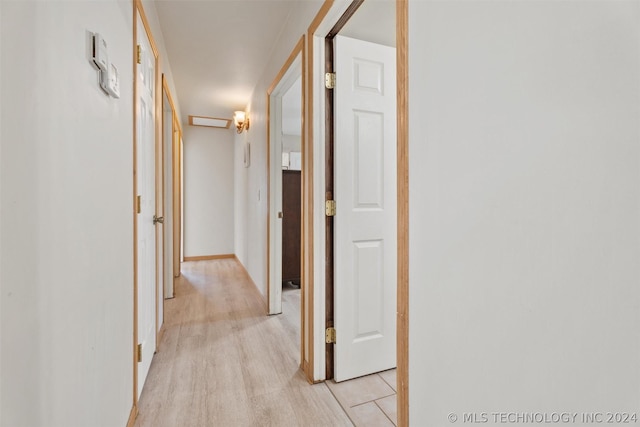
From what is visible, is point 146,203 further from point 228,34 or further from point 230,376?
point 228,34

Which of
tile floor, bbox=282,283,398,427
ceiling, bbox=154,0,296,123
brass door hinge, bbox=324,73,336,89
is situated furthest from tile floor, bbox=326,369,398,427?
ceiling, bbox=154,0,296,123

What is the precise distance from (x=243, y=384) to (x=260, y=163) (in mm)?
2161

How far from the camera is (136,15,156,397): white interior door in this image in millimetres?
1724

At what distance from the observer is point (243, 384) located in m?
1.81

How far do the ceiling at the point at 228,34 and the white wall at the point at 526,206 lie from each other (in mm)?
954

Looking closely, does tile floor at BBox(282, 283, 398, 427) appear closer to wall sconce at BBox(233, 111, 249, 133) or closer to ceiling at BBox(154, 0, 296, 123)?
ceiling at BBox(154, 0, 296, 123)
